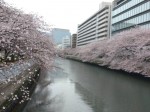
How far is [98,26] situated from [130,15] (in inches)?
1596

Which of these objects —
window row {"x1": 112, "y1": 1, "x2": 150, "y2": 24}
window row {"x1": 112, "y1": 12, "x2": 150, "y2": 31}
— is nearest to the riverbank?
window row {"x1": 112, "y1": 12, "x2": 150, "y2": 31}

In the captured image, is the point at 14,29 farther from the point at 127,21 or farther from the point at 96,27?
the point at 96,27

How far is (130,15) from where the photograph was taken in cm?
7156

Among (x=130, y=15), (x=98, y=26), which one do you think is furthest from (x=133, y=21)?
(x=98, y=26)

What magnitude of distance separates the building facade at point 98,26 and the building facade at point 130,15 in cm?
969

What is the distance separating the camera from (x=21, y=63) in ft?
27.5

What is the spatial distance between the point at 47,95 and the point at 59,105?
3654 millimetres

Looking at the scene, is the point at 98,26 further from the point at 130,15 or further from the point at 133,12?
the point at 133,12

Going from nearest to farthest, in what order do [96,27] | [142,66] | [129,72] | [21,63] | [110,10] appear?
[21,63] < [142,66] < [129,72] < [110,10] < [96,27]

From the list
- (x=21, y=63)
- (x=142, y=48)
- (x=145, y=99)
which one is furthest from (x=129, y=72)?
(x=21, y=63)

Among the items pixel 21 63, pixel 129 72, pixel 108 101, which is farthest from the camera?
pixel 129 72

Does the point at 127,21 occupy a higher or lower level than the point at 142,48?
higher

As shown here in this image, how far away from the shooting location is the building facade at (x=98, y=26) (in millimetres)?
98875

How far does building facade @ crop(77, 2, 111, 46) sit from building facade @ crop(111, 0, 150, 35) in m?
9.69
